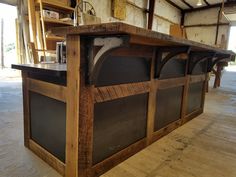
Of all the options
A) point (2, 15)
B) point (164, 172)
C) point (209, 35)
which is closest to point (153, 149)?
point (164, 172)

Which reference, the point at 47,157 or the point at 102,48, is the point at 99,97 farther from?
the point at 47,157

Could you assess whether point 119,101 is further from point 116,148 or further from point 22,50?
point 22,50

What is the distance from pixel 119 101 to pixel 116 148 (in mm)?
389

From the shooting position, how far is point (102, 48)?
105cm

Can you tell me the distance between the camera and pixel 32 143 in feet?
5.39

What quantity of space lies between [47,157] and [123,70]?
0.91 metres

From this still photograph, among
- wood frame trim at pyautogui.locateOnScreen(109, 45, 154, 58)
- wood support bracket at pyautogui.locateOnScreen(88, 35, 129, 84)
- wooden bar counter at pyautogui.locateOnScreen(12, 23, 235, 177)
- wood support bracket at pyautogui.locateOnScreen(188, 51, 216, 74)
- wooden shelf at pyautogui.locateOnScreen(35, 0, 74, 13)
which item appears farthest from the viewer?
wooden shelf at pyautogui.locateOnScreen(35, 0, 74, 13)

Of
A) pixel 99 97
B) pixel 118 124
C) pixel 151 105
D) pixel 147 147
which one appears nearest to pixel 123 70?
pixel 99 97

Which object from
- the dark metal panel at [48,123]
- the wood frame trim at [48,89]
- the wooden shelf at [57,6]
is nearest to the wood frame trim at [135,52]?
the wood frame trim at [48,89]

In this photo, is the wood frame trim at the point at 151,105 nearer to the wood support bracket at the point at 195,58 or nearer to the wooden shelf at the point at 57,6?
the wood support bracket at the point at 195,58

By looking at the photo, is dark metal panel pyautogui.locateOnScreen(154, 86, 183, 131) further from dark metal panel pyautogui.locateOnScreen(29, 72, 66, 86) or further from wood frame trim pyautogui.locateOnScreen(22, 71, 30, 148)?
wood frame trim pyautogui.locateOnScreen(22, 71, 30, 148)

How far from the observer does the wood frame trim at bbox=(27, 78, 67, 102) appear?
4.11 ft

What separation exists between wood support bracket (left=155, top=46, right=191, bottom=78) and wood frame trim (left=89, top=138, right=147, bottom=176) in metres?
0.67

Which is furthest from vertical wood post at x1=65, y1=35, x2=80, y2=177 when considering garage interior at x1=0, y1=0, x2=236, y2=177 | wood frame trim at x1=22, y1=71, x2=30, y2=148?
wood frame trim at x1=22, y1=71, x2=30, y2=148
